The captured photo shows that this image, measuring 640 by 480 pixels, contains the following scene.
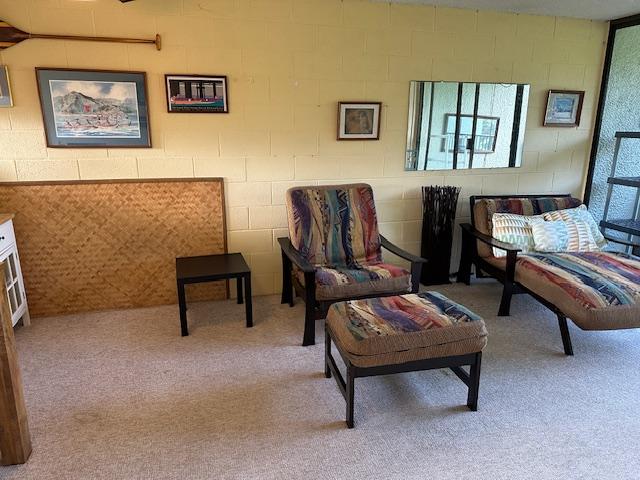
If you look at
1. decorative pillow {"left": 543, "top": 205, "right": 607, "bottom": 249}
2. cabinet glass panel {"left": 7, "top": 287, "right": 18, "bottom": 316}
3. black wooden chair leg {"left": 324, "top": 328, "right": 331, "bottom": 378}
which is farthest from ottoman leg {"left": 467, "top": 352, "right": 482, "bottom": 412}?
cabinet glass panel {"left": 7, "top": 287, "right": 18, "bottom": 316}

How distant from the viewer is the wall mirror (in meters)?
3.62

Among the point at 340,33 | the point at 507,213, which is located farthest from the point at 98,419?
the point at 507,213

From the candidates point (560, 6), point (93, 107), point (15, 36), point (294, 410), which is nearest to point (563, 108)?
point (560, 6)

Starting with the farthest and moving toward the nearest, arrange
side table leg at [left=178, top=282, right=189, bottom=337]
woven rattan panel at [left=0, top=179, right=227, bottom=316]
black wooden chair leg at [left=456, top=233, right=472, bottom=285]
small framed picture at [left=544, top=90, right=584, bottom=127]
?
small framed picture at [left=544, top=90, right=584, bottom=127] → black wooden chair leg at [left=456, top=233, right=472, bottom=285] → woven rattan panel at [left=0, top=179, right=227, bottom=316] → side table leg at [left=178, top=282, right=189, bottom=337]

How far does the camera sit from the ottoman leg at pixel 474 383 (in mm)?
2145

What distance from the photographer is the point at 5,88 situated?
110 inches

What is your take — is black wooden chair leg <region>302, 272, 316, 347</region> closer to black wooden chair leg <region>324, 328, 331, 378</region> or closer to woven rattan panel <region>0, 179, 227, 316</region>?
black wooden chair leg <region>324, 328, 331, 378</region>

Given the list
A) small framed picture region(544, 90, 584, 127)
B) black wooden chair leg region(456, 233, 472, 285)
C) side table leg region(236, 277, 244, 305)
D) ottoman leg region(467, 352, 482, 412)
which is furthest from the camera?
small framed picture region(544, 90, 584, 127)

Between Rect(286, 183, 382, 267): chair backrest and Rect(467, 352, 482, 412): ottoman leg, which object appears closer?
Rect(467, 352, 482, 412): ottoman leg

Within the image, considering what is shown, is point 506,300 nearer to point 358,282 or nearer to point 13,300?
point 358,282

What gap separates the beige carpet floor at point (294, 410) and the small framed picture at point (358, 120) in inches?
61.4

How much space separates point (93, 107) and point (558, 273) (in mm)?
3249

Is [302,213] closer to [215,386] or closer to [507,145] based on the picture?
[215,386]

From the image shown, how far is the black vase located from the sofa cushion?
2.94ft
